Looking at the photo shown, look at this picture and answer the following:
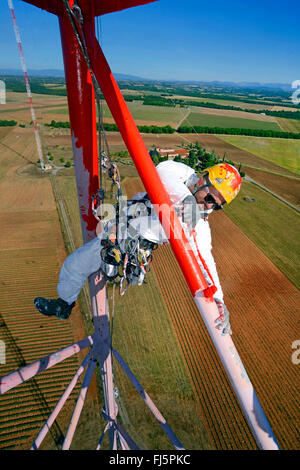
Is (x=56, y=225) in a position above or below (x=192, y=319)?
above

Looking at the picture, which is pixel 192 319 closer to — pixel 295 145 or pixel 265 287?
pixel 265 287

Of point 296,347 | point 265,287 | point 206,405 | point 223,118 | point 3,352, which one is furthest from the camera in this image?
point 223,118

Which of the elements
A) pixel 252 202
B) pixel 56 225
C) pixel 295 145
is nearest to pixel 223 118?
pixel 295 145

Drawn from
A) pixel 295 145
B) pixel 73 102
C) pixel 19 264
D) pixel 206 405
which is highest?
pixel 73 102

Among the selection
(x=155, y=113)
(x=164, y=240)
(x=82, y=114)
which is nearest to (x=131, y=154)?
(x=82, y=114)

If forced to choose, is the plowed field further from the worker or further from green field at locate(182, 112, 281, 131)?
green field at locate(182, 112, 281, 131)


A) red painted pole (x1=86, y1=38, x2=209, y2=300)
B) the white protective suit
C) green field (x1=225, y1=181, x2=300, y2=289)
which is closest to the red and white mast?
red painted pole (x1=86, y1=38, x2=209, y2=300)
